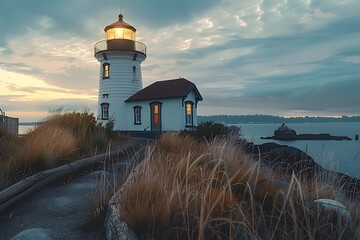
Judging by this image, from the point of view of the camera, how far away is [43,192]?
495 cm

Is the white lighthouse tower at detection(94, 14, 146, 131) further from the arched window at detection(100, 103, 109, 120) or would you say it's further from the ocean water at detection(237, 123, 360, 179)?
the ocean water at detection(237, 123, 360, 179)

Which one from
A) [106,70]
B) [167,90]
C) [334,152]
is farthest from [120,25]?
[334,152]

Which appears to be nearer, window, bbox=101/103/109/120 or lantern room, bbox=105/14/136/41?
lantern room, bbox=105/14/136/41

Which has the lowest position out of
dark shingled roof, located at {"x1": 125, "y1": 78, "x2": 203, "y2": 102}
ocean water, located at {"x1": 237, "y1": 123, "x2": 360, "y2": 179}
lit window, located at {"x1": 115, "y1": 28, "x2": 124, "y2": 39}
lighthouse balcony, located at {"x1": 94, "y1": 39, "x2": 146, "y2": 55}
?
ocean water, located at {"x1": 237, "y1": 123, "x2": 360, "y2": 179}

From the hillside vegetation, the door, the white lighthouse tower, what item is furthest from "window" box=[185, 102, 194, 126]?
the hillside vegetation

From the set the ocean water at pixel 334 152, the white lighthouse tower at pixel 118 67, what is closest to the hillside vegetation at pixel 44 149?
the ocean water at pixel 334 152

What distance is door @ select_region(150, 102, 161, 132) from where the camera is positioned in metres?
25.9

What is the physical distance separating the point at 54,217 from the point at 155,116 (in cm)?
2226

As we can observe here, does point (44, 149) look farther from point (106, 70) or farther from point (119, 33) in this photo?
point (106, 70)

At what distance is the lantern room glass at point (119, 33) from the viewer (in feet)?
88.0

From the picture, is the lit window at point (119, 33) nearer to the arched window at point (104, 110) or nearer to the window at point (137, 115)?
the arched window at point (104, 110)

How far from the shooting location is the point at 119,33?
1058 inches

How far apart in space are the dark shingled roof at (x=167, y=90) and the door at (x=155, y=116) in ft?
2.41

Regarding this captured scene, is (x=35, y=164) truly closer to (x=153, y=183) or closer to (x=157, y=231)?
(x=153, y=183)
